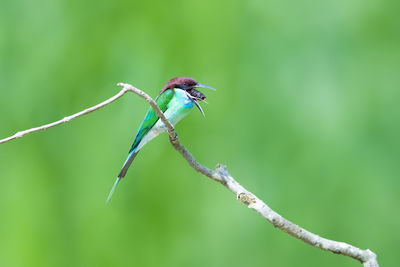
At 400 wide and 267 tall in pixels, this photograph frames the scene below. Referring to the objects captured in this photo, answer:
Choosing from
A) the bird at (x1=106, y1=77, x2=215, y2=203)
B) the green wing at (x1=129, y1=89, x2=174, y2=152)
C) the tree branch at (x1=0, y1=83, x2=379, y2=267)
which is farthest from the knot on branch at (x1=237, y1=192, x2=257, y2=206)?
the green wing at (x1=129, y1=89, x2=174, y2=152)

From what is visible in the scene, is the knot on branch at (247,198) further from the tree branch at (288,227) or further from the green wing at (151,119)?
the green wing at (151,119)

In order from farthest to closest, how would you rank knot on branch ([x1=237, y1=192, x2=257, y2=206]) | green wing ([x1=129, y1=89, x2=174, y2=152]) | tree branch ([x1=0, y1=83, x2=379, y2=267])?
green wing ([x1=129, y1=89, x2=174, y2=152])
knot on branch ([x1=237, y1=192, x2=257, y2=206])
tree branch ([x1=0, y1=83, x2=379, y2=267])

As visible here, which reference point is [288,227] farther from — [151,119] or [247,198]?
[151,119]

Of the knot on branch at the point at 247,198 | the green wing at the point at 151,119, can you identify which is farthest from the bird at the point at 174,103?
the knot on branch at the point at 247,198

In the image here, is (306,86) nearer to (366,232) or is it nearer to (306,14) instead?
(306,14)

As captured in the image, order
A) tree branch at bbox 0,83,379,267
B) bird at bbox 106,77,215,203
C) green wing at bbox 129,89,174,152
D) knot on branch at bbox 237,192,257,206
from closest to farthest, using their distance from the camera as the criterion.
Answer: tree branch at bbox 0,83,379,267 → knot on branch at bbox 237,192,257,206 → bird at bbox 106,77,215,203 → green wing at bbox 129,89,174,152

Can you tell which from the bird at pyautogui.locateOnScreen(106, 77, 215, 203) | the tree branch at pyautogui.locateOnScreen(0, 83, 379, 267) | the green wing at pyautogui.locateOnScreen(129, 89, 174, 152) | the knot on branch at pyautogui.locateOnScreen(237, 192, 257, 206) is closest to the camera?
the tree branch at pyautogui.locateOnScreen(0, 83, 379, 267)

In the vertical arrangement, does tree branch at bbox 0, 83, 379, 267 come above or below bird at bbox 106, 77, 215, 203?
below

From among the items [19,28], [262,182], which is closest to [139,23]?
[19,28]

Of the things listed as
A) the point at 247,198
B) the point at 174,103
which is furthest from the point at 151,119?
the point at 247,198

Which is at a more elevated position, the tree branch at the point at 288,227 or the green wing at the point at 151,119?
the green wing at the point at 151,119

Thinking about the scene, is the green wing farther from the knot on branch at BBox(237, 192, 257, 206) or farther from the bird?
the knot on branch at BBox(237, 192, 257, 206)

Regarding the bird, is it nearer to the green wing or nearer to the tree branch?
the green wing

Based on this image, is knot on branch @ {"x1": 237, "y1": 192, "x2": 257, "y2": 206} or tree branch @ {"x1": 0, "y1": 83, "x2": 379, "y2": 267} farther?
knot on branch @ {"x1": 237, "y1": 192, "x2": 257, "y2": 206}
